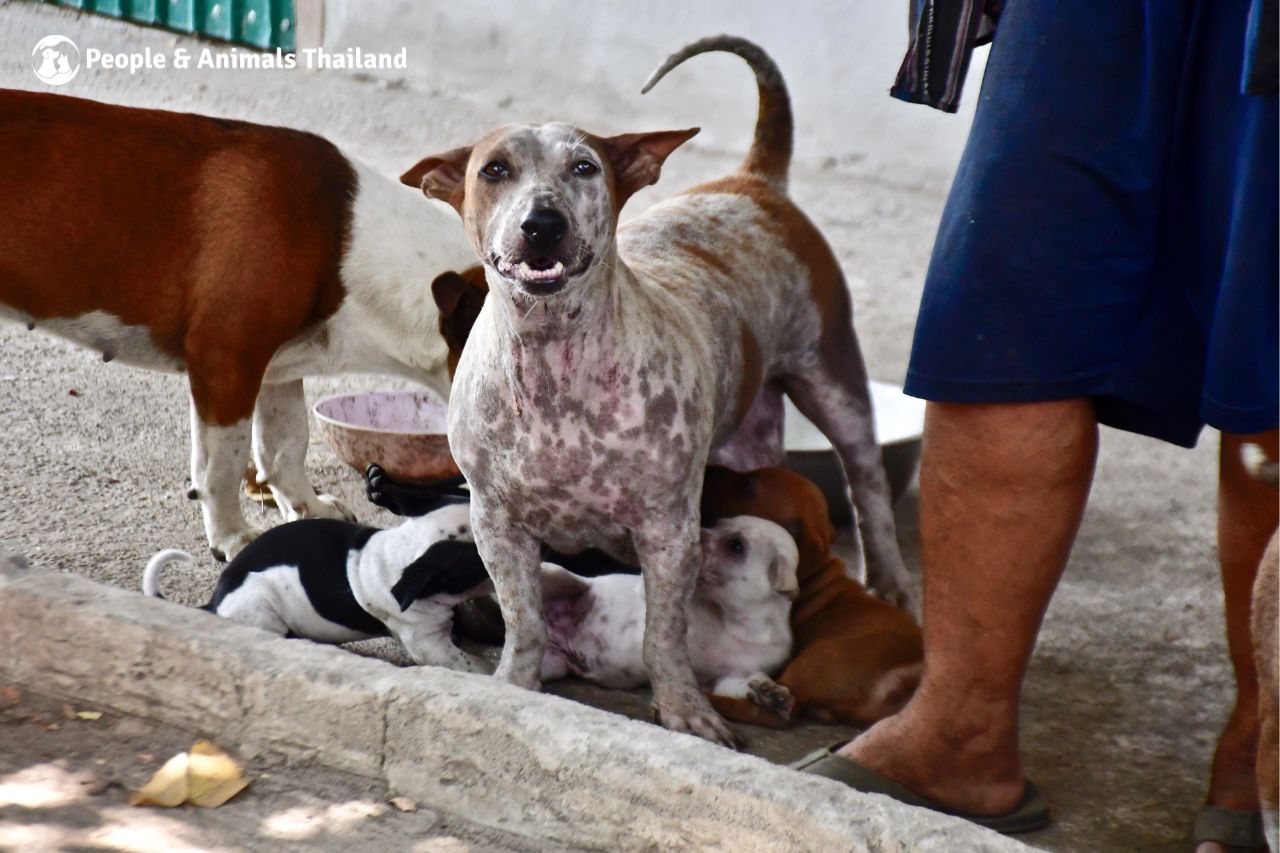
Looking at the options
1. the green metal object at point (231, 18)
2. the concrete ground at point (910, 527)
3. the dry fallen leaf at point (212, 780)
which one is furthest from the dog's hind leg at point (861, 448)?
the green metal object at point (231, 18)

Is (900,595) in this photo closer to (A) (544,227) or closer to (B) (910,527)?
(B) (910,527)

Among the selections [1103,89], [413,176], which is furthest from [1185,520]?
[413,176]

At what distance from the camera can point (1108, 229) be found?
229cm

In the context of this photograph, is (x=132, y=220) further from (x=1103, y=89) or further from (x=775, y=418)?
(x=1103, y=89)

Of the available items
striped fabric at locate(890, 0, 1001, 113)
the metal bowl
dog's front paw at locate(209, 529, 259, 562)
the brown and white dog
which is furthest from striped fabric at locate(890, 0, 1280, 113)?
dog's front paw at locate(209, 529, 259, 562)

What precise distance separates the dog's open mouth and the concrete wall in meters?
5.15

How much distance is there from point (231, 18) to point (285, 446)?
5499mm

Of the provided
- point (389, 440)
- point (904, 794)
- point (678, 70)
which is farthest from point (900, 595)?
point (678, 70)

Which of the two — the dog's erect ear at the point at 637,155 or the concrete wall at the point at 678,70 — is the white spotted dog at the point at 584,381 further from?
the concrete wall at the point at 678,70

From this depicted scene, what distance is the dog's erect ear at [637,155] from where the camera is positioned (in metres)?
2.83

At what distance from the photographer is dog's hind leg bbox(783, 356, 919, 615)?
3.79 m

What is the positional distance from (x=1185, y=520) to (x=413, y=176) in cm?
271

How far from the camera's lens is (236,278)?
12.0 ft

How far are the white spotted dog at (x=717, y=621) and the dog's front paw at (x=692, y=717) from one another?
17 cm
